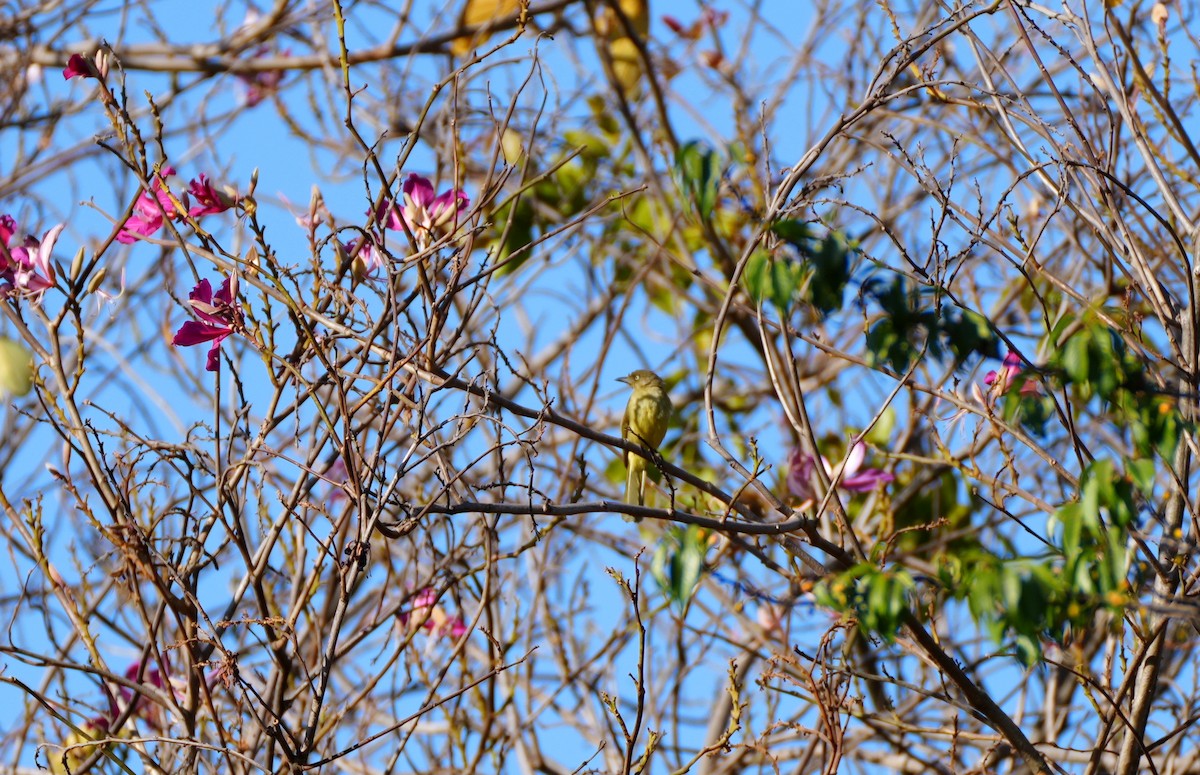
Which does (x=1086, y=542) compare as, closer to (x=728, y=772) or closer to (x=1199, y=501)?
(x=1199, y=501)

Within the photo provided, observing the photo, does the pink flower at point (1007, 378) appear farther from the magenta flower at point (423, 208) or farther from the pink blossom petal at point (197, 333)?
the pink blossom petal at point (197, 333)

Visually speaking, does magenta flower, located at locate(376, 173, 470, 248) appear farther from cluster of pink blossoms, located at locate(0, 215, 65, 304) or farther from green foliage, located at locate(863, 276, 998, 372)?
green foliage, located at locate(863, 276, 998, 372)

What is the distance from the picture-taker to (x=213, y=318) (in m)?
2.50

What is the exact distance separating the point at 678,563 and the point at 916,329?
1.78 feet

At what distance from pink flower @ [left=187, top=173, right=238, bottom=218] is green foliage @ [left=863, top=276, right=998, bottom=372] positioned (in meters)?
1.26

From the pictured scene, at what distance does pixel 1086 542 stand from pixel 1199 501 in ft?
2.71

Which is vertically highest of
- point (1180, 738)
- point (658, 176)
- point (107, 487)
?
point (658, 176)

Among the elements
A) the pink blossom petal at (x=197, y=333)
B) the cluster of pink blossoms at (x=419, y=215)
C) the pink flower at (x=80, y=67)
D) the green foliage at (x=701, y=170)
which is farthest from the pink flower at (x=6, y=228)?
the green foliage at (x=701, y=170)

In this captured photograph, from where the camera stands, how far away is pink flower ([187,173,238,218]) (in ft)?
8.68

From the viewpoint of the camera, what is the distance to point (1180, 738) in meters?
3.27

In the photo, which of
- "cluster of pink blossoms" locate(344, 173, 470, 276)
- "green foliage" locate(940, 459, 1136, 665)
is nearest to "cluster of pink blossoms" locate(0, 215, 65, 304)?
"cluster of pink blossoms" locate(344, 173, 470, 276)

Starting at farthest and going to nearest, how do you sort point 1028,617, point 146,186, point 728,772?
point 728,772 → point 146,186 → point 1028,617

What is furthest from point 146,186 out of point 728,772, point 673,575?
point 728,772

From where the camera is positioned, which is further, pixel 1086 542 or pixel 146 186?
pixel 146 186
